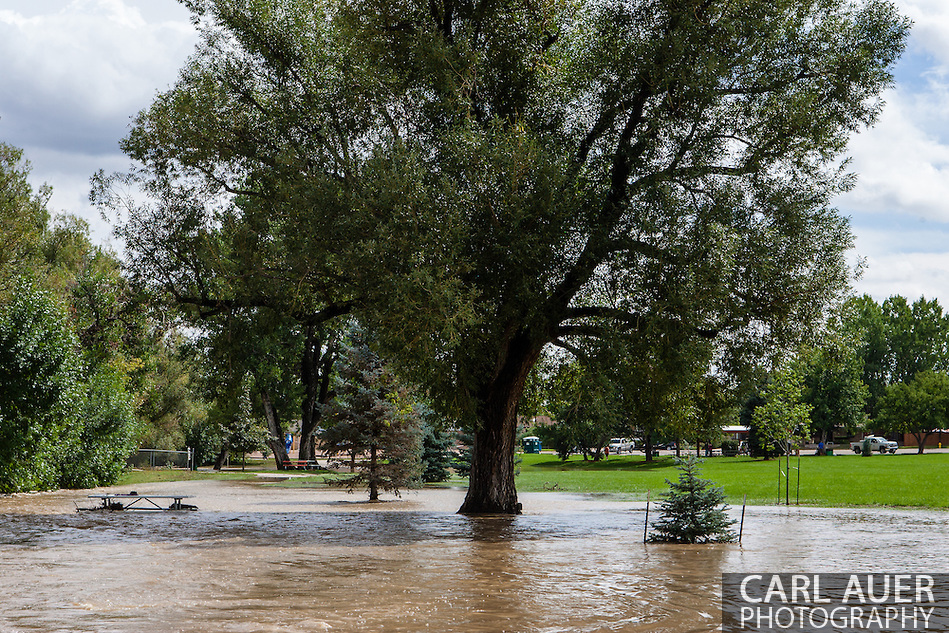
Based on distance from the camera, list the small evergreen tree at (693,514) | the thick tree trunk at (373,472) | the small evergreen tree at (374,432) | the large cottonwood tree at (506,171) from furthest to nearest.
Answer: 1. the thick tree trunk at (373,472)
2. the small evergreen tree at (374,432)
3. the large cottonwood tree at (506,171)
4. the small evergreen tree at (693,514)

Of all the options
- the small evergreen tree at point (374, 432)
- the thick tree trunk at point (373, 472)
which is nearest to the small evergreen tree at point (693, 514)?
the small evergreen tree at point (374, 432)

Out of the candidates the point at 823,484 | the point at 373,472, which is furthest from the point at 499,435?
the point at 823,484

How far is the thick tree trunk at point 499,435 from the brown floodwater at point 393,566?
2.79 ft

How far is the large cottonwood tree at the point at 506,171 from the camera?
15.3 m

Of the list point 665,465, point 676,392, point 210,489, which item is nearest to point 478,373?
point 676,392

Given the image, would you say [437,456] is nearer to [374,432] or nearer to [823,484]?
[374,432]

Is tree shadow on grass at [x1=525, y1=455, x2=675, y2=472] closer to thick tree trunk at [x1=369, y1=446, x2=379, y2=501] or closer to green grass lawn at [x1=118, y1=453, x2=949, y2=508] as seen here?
green grass lawn at [x1=118, y1=453, x2=949, y2=508]

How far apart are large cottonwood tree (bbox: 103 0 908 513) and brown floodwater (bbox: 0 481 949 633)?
12.2 feet

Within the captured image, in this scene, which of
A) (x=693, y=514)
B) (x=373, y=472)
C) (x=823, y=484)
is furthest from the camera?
(x=823, y=484)

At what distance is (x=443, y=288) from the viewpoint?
1430 centimetres

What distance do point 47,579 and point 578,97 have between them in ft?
45.1

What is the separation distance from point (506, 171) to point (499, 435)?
6.93 m

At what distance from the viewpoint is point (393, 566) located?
1095cm

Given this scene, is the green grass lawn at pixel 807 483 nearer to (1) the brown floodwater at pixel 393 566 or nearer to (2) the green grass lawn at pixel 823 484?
(2) the green grass lawn at pixel 823 484
